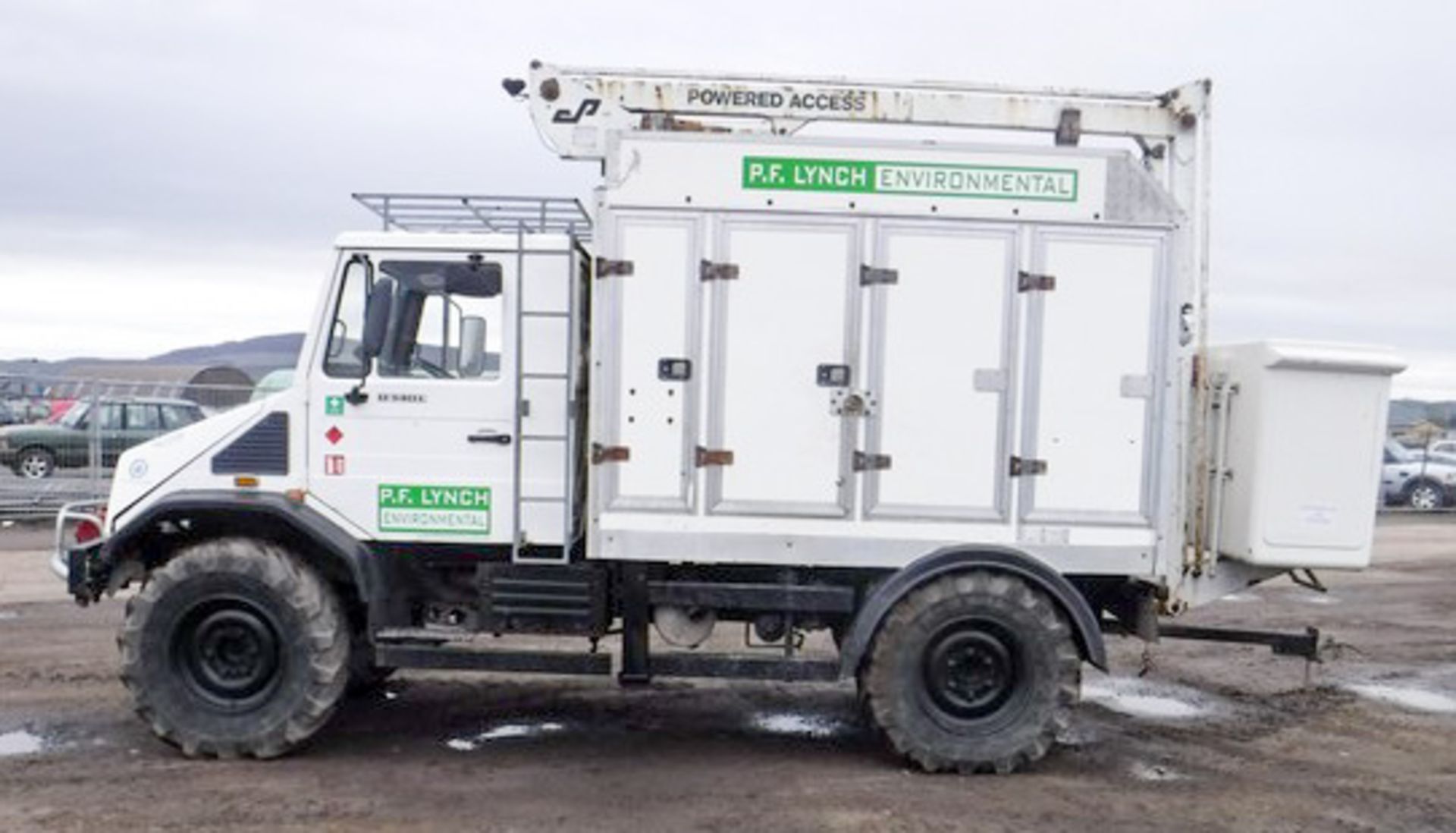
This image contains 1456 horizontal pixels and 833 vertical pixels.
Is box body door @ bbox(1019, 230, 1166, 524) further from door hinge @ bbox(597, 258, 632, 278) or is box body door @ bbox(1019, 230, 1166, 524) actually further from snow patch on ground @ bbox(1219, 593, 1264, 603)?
snow patch on ground @ bbox(1219, 593, 1264, 603)

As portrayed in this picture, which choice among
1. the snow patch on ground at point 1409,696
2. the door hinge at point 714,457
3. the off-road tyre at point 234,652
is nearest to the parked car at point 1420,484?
the snow patch on ground at point 1409,696

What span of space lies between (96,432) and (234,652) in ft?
44.3

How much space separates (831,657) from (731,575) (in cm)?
70

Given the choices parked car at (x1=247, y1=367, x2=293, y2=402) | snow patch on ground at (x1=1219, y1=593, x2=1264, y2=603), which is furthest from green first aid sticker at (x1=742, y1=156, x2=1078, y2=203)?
snow patch on ground at (x1=1219, y1=593, x2=1264, y2=603)

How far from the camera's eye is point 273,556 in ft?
23.4

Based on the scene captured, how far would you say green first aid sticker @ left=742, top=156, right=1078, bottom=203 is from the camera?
709 cm

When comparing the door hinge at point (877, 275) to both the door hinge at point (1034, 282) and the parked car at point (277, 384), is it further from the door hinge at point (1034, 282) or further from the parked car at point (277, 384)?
the parked car at point (277, 384)

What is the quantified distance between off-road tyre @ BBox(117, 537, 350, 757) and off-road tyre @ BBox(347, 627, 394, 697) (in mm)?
331

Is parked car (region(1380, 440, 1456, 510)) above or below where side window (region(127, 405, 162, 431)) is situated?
below

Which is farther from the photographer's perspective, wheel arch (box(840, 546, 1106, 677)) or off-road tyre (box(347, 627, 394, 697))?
off-road tyre (box(347, 627, 394, 697))

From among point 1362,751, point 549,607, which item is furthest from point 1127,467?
point 549,607

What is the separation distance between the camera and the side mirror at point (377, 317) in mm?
7223

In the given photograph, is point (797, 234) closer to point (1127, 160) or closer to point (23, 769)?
point (1127, 160)

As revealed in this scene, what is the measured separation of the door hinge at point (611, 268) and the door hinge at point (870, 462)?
5.01 feet
